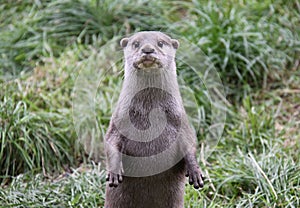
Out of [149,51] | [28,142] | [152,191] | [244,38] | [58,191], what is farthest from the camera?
[244,38]

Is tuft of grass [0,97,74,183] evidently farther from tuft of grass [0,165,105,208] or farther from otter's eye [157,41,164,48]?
otter's eye [157,41,164,48]

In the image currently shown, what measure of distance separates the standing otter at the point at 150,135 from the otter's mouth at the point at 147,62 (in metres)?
0.06

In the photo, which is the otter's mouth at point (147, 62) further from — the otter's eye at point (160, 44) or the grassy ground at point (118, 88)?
the grassy ground at point (118, 88)

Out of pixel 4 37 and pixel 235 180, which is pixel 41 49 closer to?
pixel 4 37

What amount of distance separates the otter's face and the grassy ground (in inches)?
35.6

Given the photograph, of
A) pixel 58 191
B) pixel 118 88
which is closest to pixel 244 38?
pixel 118 88

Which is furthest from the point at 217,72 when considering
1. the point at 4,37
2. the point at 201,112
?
the point at 4,37

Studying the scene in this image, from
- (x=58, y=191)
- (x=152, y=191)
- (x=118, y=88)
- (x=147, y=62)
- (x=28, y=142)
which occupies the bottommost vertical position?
(x=58, y=191)

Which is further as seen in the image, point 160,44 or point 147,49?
point 160,44

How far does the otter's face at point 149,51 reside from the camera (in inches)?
118

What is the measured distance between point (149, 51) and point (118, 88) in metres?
2.44

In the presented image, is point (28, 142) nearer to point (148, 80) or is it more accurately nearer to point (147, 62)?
point (148, 80)

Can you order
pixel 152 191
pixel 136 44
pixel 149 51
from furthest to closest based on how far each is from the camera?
pixel 152 191 < pixel 136 44 < pixel 149 51

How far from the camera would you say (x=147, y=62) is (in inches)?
118
